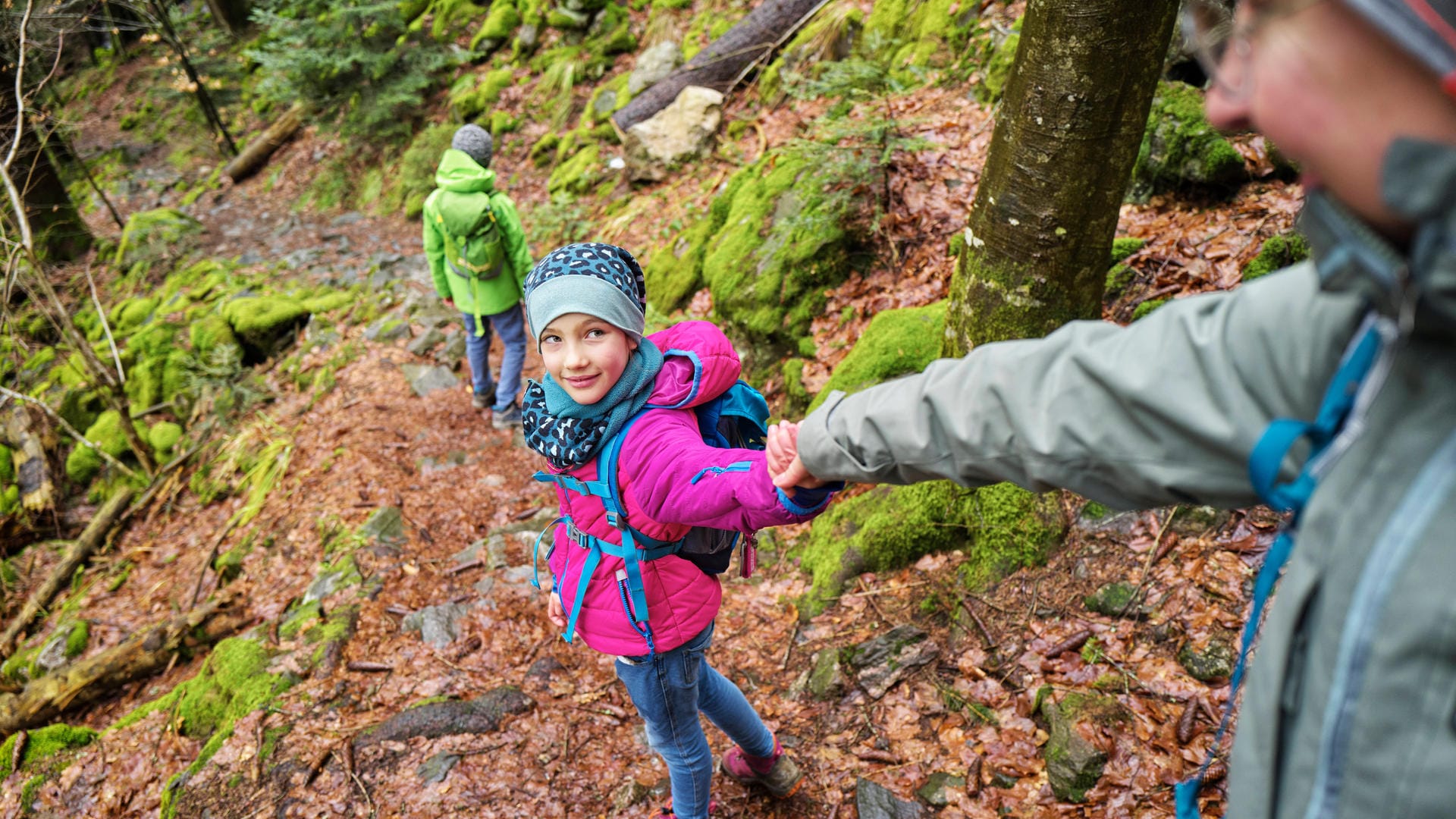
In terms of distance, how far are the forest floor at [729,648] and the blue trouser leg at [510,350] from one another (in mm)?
415

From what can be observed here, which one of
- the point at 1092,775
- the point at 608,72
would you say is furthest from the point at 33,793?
the point at 608,72

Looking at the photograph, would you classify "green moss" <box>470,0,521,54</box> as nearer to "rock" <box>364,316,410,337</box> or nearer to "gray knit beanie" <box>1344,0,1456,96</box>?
"rock" <box>364,316,410,337</box>

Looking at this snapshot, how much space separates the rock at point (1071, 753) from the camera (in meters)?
2.89

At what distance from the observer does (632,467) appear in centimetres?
241

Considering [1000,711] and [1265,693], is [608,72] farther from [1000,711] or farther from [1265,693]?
[1265,693]

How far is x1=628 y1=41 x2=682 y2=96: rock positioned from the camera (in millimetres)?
10773

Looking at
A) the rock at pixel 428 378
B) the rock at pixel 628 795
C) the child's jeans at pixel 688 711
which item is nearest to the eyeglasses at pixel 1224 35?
the child's jeans at pixel 688 711

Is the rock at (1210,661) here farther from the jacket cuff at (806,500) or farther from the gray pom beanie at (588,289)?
the gray pom beanie at (588,289)

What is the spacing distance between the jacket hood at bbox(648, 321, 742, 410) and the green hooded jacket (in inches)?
172

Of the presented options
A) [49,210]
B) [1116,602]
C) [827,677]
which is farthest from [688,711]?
[49,210]

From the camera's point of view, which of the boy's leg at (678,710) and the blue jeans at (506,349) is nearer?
the boy's leg at (678,710)

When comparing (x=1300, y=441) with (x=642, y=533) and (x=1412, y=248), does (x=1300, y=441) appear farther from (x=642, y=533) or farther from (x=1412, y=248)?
(x=642, y=533)

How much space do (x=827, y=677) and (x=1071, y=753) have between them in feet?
4.17

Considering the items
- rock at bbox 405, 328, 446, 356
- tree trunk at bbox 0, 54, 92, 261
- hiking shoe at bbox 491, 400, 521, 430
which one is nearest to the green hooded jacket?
hiking shoe at bbox 491, 400, 521, 430
